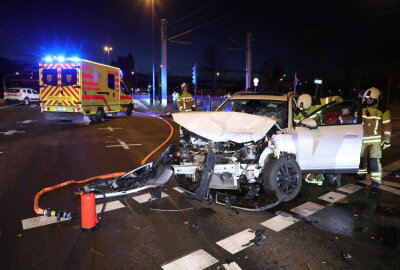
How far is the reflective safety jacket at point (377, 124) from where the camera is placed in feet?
20.5

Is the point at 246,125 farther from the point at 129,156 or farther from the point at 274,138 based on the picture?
the point at 129,156

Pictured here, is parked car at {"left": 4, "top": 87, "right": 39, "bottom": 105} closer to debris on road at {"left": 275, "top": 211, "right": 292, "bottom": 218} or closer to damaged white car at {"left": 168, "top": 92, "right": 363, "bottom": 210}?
damaged white car at {"left": 168, "top": 92, "right": 363, "bottom": 210}

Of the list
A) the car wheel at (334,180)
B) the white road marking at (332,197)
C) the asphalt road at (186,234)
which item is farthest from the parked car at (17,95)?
the white road marking at (332,197)

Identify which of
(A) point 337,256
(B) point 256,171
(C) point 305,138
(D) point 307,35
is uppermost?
(D) point 307,35

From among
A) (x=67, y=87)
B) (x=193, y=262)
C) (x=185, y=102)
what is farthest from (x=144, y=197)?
(x=67, y=87)

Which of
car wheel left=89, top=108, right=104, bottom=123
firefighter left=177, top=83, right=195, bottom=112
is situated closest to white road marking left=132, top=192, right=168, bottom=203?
firefighter left=177, top=83, right=195, bottom=112

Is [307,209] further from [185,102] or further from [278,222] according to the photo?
[185,102]

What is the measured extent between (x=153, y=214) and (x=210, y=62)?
A: 241ft

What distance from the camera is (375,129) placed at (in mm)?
6250

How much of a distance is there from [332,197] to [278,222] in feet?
5.59

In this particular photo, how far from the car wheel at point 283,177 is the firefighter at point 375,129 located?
6.82 ft

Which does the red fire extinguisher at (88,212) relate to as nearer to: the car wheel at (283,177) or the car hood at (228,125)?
the car hood at (228,125)

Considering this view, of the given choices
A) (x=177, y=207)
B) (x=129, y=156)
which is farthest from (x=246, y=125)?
(x=129, y=156)

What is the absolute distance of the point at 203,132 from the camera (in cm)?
493
